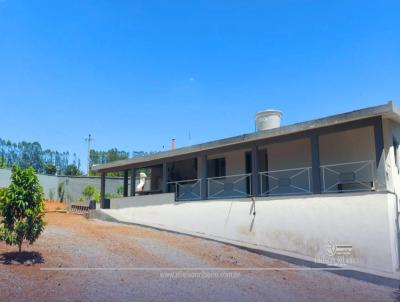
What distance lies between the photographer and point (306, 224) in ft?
35.9

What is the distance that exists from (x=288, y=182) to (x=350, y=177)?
→ 2500 millimetres

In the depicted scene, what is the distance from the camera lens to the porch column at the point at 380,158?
9.59 meters

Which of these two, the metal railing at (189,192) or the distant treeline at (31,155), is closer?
the metal railing at (189,192)

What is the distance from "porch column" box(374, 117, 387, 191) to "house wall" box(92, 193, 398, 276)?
30 centimetres

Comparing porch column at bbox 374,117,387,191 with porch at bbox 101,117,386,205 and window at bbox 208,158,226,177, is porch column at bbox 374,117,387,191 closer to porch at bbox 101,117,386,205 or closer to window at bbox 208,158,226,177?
porch at bbox 101,117,386,205

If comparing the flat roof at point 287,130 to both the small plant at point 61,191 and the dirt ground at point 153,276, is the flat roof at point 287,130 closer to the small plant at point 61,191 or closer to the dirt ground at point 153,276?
the dirt ground at point 153,276

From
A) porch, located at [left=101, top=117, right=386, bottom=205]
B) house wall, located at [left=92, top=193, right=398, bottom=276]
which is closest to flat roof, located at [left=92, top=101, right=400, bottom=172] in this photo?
porch, located at [left=101, top=117, right=386, bottom=205]

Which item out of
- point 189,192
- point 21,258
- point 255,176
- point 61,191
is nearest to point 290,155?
point 255,176

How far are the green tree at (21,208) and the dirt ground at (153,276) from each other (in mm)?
639

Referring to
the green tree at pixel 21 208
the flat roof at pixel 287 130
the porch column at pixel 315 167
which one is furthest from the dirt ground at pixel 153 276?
the flat roof at pixel 287 130

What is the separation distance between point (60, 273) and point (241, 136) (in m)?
7.74

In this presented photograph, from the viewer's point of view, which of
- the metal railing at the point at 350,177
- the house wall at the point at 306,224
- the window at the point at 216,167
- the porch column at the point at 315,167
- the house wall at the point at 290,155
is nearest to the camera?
the house wall at the point at 306,224

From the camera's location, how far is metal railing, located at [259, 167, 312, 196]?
1323cm

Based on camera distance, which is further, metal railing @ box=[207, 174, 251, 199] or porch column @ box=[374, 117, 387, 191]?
metal railing @ box=[207, 174, 251, 199]
